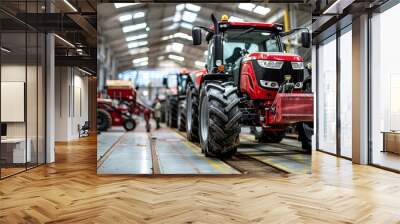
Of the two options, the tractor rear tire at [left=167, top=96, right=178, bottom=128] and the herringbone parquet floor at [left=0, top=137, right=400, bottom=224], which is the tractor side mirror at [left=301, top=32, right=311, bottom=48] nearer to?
the herringbone parquet floor at [left=0, top=137, right=400, bottom=224]

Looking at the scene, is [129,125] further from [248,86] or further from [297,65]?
[297,65]

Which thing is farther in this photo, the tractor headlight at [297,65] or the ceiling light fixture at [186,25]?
the ceiling light fixture at [186,25]

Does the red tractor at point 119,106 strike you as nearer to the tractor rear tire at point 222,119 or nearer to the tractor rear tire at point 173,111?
the tractor rear tire at point 173,111

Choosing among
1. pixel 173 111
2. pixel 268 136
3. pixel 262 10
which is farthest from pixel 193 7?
pixel 173 111

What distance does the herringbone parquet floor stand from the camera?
3.17 meters

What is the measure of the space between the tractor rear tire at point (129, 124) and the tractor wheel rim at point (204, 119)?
158 inches

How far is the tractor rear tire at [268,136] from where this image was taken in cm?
555

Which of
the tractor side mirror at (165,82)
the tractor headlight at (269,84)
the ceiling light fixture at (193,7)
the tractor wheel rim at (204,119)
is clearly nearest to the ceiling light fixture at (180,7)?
the ceiling light fixture at (193,7)

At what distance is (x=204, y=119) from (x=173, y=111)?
17.0 ft

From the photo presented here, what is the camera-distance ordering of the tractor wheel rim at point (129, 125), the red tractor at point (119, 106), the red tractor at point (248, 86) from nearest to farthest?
the red tractor at point (248, 86), the red tractor at point (119, 106), the tractor wheel rim at point (129, 125)

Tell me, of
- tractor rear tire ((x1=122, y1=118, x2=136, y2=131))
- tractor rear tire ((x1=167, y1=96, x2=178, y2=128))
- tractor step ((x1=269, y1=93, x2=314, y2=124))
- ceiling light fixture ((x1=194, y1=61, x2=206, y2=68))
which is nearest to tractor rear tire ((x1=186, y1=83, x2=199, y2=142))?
ceiling light fixture ((x1=194, y1=61, x2=206, y2=68))

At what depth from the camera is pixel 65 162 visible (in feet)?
19.3

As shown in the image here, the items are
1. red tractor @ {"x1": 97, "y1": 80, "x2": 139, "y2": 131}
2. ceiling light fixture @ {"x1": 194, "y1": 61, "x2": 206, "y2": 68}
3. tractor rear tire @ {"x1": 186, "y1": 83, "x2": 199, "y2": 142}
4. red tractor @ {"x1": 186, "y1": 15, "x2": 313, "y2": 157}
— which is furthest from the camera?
red tractor @ {"x1": 97, "y1": 80, "x2": 139, "y2": 131}

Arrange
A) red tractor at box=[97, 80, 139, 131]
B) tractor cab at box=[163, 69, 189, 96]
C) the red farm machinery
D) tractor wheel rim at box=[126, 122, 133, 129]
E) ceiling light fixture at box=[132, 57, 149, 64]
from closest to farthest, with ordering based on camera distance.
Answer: ceiling light fixture at box=[132, 57, 149, 64], red tractor at box=[97, 80, 139, 131], the red farm machinery, tractor cab at box=[163, 69, 189, 96], tractor wheel rim at box=[126, 122, 133, 129]
